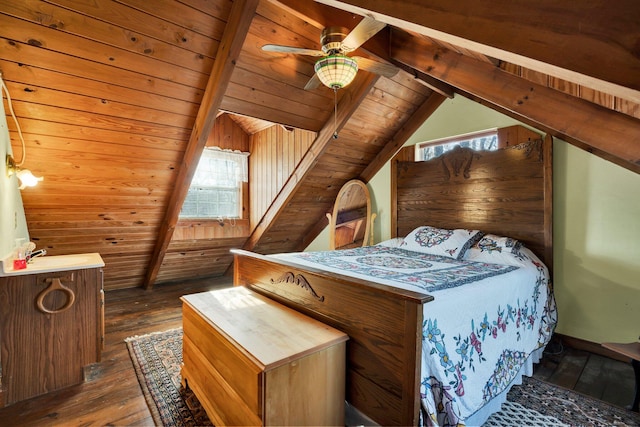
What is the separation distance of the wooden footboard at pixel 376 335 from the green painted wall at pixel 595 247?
2.14 meters

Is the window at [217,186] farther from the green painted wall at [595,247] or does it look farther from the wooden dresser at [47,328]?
the green painted wall at [595,247]

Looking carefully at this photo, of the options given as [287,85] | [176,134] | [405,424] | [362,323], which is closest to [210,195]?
[176,134]

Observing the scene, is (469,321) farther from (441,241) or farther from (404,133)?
(404,133)

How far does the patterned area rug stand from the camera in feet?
5.31

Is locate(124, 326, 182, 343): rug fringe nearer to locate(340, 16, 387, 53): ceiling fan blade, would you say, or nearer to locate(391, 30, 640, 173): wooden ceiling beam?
locate(340, 16, 387, 53): ceiling fan blade

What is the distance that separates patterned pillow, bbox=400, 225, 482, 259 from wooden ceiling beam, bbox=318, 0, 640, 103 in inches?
80.3

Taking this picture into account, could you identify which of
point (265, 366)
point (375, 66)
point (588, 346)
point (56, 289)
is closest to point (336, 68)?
point (375, 66)

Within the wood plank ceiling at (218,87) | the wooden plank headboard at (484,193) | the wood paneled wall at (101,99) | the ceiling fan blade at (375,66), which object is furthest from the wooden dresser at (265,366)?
the wooden plank headboard at (484,193)

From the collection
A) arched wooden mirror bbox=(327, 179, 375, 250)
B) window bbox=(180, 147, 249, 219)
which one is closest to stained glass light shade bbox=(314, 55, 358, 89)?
arched wooden mirror bbox=(327, 179, 375, 250)

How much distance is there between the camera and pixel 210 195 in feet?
14.1

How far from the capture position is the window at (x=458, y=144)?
9.88 feet

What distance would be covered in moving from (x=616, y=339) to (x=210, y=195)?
4.58 metres

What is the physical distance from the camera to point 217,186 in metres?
4.37

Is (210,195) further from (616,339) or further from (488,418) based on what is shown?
(616,339)
